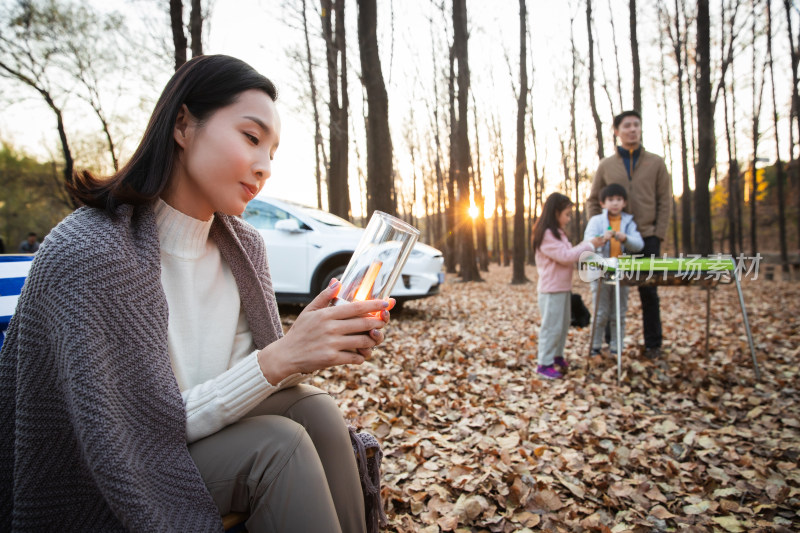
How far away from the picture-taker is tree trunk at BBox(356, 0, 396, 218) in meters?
6.73

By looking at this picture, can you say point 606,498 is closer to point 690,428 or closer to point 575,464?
point 575,464

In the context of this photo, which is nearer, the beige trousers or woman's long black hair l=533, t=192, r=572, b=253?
the beige trousers

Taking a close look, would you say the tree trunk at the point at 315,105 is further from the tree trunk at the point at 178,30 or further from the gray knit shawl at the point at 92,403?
the gray knit shawl at the point at 92,403

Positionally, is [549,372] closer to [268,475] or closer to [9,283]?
[268,475]

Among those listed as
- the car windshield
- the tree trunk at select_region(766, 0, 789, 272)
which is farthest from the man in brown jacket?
the tree trunk at select_region(766, 0, 789, 272)

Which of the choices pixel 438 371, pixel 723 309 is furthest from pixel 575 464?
pixel 723 309

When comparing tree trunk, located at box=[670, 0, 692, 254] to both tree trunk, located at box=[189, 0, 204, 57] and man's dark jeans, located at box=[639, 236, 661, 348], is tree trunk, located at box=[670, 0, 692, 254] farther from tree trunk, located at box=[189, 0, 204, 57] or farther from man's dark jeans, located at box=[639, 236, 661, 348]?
tree trunk, located at box=[189, 0, 204, 57]

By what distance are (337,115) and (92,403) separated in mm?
11206

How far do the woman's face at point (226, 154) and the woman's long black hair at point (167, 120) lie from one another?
0.09 ft

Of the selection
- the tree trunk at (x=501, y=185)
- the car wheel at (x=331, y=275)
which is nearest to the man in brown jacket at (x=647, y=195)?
the car wheel at (x=331, y=275)

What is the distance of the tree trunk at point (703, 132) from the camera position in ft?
29.1

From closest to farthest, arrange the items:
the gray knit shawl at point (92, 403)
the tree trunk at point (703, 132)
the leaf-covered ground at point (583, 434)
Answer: the gray knit shawl at point (92, 403) < the leaf-covered ground at point (583, 434) < the tree trunk at point (703, 132)

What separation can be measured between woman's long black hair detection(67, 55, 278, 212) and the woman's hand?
50 cm

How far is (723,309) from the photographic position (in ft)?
24.0
